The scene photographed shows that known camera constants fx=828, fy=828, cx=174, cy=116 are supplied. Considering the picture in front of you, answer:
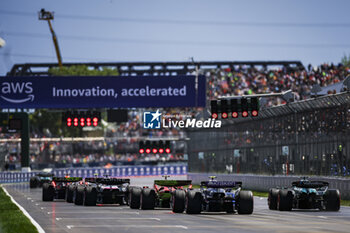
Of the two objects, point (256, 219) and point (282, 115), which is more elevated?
point (282, 115)

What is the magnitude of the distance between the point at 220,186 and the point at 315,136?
12.6 meters

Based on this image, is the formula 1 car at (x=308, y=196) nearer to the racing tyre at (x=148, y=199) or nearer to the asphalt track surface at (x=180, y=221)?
the asphalt track surface at (x=180, y=221)

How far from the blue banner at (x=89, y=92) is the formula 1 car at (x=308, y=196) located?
84.1 feet

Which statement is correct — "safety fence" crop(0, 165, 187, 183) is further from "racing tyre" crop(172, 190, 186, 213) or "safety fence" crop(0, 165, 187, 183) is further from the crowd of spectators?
"racing tyre" crop(172, 190, 186, 213)

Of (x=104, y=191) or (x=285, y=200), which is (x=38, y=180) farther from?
(x=285, y=200)

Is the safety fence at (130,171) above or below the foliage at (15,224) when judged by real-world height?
above

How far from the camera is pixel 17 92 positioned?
175 ft

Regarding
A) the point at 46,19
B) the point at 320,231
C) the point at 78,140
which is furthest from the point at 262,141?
the point at 46,19

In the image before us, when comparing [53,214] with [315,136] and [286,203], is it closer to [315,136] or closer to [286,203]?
[286,203]

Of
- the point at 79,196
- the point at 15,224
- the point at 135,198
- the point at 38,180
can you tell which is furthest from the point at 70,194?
the point at 38,180

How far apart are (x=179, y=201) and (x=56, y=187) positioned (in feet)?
41.8

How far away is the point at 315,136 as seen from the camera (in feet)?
119

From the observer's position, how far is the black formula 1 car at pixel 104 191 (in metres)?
30.5

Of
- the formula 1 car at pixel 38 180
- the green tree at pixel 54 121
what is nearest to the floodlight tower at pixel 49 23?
the green tree at pixel 54 121
